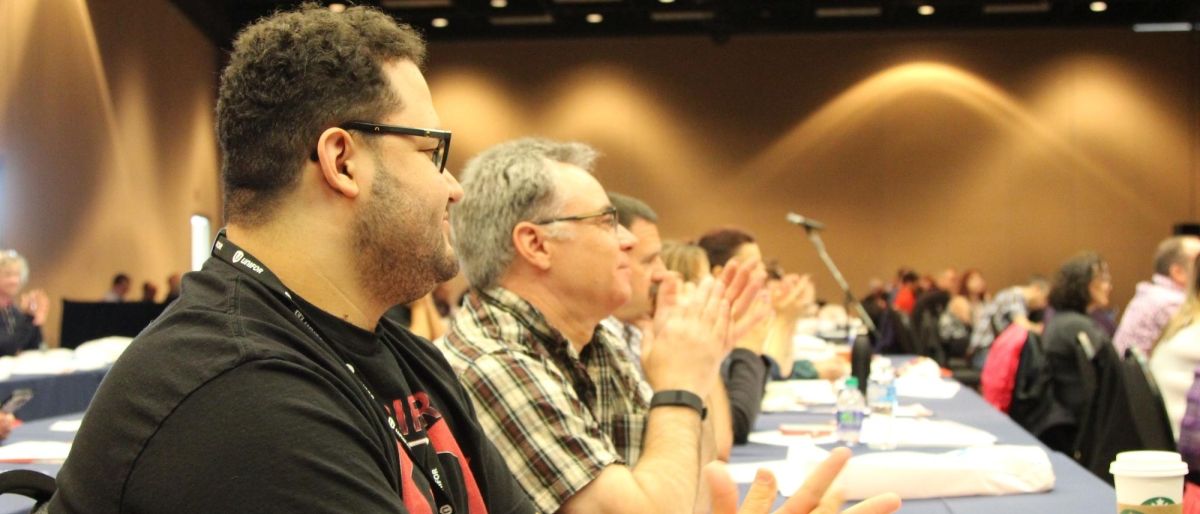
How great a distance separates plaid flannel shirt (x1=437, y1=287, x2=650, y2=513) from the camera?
1.64m

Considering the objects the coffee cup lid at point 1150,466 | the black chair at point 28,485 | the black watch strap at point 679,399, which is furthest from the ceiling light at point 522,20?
the black chair at point 28,485

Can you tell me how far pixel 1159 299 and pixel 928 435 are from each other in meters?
Result: 3.15

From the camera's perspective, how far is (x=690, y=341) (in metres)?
1.82

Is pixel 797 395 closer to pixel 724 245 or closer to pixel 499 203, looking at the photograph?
pixel 724 245

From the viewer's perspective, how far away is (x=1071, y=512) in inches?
72.4

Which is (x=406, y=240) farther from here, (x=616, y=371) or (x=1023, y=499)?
(x=1023, y=499)

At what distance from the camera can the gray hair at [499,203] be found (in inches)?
80.7

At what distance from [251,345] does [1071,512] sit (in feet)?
4.82

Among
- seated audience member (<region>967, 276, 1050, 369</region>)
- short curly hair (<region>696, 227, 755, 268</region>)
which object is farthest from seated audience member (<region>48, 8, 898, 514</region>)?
seated audience member (<region>967, 276, 1050, 369</region>)

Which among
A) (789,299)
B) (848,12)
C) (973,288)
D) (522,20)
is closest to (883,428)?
(789,299)

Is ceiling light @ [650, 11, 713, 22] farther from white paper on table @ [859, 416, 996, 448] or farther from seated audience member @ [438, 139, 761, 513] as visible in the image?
seated audience member @ [438, 139, 761, 513]

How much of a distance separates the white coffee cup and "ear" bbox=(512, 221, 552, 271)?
102 cm

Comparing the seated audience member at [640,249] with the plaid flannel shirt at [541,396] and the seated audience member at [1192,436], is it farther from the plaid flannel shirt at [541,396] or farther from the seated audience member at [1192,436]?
the seated audience member at [1192,436]

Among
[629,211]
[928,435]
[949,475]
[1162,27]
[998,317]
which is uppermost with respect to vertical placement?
[1162,27]
